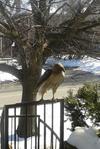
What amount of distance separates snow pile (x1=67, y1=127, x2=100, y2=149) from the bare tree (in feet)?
5.80

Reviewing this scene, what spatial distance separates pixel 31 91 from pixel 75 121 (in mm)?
3131

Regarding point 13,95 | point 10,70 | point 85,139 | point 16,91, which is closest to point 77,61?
point 10,70

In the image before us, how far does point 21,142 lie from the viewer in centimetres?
951

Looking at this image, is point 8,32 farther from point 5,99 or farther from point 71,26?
point 5,99

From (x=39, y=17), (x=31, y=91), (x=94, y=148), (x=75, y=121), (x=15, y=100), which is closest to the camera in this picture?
(x=94, y=148)

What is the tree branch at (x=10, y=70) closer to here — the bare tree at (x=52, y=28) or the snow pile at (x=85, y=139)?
the bare tree at (x=52, y=28)

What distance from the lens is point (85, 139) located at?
6.21 metres

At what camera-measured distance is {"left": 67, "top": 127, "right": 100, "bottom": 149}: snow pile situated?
6051 mm

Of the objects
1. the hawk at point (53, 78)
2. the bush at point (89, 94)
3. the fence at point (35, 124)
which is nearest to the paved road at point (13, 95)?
the fence at point (35, 124)

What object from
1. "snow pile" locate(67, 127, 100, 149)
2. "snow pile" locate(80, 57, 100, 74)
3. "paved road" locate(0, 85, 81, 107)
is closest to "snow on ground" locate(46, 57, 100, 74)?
"snow pile" locate(80, 57, 100, 74)

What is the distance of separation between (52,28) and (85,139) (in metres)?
2.90

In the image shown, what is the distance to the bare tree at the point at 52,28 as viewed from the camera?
26.3 ft

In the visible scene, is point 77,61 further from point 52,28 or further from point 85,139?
point 85,139

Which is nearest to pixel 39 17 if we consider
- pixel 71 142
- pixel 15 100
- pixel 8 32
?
pixel 8 32
